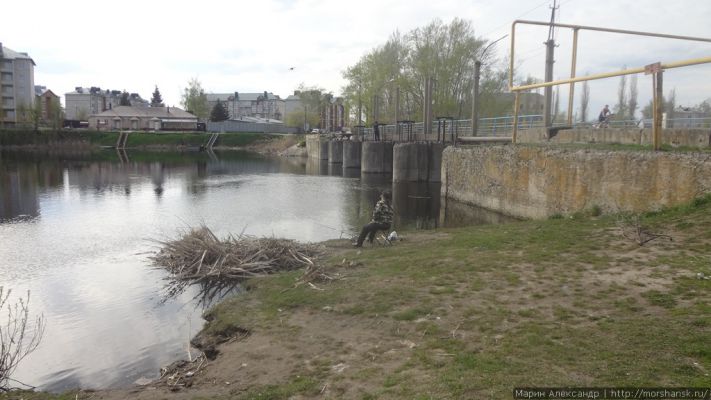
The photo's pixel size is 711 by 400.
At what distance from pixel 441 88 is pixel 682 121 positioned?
131 feet

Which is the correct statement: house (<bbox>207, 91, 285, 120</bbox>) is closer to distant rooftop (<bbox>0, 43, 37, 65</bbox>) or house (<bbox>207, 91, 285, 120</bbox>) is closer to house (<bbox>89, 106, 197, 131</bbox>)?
house (<bbox>89, 106, 197, 131</bbox>)

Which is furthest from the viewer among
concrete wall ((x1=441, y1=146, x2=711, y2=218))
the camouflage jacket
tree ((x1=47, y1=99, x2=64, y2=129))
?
tree ((x1=47, y1=99, x2=64, y2=129))

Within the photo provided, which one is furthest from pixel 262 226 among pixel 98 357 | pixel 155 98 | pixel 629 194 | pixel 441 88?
pixel 155 98

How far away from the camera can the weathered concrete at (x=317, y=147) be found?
223ft

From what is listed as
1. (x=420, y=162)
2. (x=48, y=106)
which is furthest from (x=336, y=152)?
(x=48, y=106)

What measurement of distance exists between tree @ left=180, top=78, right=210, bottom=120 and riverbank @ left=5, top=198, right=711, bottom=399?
126m

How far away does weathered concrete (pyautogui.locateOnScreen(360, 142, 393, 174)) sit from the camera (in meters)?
46.0

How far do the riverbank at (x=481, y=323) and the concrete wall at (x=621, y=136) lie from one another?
10.1 feet

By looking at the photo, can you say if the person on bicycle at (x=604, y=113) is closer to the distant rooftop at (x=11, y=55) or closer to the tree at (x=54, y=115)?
the tree at (x=54, y=115)

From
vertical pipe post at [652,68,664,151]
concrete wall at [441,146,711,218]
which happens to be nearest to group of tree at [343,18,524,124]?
concrete wall at [441,146,711,218]

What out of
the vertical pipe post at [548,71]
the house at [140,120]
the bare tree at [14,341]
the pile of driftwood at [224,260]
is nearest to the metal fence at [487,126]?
the vertical pipe post at [548,71]

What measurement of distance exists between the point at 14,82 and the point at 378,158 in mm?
91191

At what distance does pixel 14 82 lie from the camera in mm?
101312

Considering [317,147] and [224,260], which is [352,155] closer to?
[317,147]
